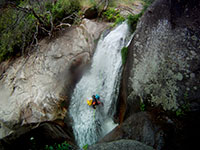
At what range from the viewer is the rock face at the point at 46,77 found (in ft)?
16.3

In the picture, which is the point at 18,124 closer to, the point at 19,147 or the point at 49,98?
the point at 19,147

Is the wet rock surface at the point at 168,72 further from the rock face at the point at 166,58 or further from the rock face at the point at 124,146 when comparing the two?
the rock face at the point at 124,146

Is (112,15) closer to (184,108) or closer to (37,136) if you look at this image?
(184,108)

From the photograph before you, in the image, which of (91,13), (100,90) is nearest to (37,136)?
(100,90)

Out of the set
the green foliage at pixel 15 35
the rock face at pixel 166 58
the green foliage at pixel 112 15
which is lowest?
the rock face at pixel 166 58

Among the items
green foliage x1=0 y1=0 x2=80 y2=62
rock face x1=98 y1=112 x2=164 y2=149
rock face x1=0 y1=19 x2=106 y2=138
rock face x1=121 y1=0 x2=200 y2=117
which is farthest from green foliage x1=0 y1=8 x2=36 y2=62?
rock face x1=98 y1=112 x2=164 y2=149

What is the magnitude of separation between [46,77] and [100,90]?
2428 mm

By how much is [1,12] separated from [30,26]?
7.11 feet

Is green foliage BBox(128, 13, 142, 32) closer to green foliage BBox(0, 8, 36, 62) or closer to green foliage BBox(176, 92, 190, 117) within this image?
green foliage BBox(176, 92, 190, 117)

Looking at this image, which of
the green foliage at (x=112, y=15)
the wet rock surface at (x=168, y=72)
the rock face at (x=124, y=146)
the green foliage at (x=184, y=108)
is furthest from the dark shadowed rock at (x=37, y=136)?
the green foliage at (x=112, y=15)

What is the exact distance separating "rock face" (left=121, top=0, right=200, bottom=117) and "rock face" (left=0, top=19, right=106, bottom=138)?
9.26ft

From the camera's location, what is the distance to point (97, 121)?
196 inches

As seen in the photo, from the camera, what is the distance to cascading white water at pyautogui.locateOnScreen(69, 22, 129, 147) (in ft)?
15.9

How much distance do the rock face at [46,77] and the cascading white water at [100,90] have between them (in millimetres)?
485
